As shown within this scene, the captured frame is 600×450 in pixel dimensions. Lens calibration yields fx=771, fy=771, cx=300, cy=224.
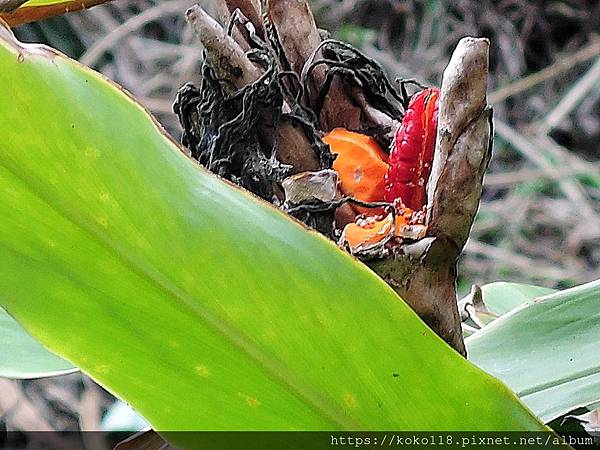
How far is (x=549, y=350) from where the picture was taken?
19.9 inches

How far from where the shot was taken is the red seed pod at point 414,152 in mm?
420

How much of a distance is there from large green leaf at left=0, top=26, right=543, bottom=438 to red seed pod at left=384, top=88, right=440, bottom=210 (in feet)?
0.40

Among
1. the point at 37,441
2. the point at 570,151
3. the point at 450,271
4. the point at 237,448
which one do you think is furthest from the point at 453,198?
the point at 570,151

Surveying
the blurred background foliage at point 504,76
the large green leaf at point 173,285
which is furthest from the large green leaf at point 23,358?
the blurred background foliage at point 504,76

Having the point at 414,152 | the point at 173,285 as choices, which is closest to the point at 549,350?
the point at 414,152

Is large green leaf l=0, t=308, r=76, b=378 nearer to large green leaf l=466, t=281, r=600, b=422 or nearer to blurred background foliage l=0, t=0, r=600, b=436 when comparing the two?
large green leaf l=466, t=281, r=600, b=422

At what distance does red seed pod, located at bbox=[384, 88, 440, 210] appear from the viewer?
0.42 meters

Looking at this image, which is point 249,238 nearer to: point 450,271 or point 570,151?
point 450,271

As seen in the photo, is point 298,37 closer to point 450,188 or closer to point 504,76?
point 450,188

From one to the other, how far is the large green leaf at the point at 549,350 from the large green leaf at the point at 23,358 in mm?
280

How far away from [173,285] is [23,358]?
250mm

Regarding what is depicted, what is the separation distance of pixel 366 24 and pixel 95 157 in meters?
2.08

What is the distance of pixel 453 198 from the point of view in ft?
1.21

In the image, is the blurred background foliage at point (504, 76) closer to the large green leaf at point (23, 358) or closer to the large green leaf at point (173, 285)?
the large green leaf at point (23, 358)
